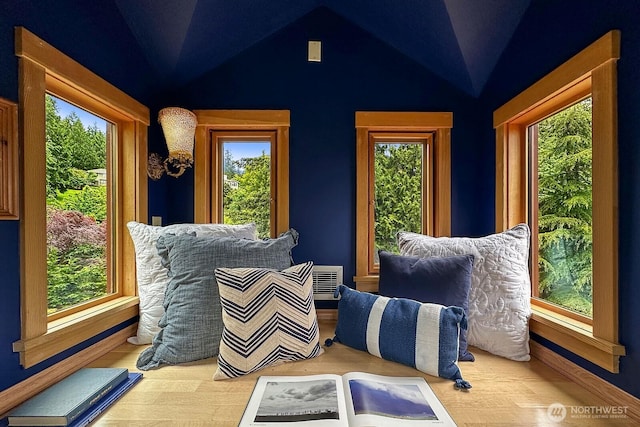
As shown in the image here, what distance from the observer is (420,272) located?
4.83 feet

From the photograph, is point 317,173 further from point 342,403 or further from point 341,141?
point 342,403

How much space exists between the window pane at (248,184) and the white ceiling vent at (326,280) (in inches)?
15.9

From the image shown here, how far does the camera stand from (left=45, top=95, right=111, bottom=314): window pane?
50.8 inches

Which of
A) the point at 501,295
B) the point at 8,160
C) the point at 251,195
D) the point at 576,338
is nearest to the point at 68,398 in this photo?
the point at 8,160

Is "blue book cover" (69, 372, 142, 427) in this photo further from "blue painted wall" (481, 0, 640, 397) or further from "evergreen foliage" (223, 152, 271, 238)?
"blue painted wall" (481, 0, 640, 397)

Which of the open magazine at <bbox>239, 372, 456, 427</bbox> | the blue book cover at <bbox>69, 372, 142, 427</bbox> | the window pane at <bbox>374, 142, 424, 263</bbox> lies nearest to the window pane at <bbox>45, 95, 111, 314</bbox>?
the blue book cover at <bbox>69, 372, 142, 427</bbox>

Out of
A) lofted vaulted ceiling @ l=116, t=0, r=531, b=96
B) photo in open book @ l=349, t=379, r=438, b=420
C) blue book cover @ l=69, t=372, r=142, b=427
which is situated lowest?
blue book cover @ l=69, t=372, r=142, b=427

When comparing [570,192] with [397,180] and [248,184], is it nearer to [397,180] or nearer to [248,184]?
[397,180]

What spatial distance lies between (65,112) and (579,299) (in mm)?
2308

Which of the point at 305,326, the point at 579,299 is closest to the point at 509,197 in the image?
the point at 579,299

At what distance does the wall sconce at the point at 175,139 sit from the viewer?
69.2 inches

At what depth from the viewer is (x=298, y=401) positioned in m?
1.01

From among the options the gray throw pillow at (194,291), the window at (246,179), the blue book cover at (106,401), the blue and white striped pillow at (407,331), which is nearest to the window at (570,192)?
the blue and white striped pillow at (407,331)

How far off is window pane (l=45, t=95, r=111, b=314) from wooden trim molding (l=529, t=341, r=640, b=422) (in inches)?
80.9
